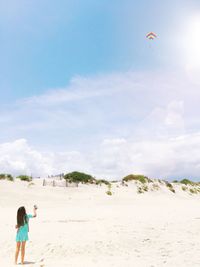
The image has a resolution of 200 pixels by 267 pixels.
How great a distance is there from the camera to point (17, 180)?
39.6 meters

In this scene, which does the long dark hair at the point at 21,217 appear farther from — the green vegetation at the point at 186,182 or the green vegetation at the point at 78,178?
the green vegetation at the point at 186,182

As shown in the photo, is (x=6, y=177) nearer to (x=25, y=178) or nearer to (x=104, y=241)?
(x=25, y=178)

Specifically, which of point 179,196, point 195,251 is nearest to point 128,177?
point 179,196

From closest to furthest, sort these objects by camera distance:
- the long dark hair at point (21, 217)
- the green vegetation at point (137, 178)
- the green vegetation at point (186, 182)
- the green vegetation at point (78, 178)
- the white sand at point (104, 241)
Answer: the long dark hair at point (21, 217) < the white sand at point (104, 241) < the green vegetation at point (78, 178) < the green vegetation at point (137, 178) < the green vegetation at point (186, 182)

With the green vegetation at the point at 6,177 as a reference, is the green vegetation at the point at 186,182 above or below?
above

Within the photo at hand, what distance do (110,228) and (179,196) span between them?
33.1 meters

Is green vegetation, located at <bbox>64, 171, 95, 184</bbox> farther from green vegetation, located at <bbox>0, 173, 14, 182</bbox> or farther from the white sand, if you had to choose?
the white sand

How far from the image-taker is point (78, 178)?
147ft

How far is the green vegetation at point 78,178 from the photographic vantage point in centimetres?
4451

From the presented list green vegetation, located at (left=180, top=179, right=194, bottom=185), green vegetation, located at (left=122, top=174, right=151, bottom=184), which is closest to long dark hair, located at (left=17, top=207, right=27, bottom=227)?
green vegetation, located at (left=122, top=174, right=151, bottom=184)

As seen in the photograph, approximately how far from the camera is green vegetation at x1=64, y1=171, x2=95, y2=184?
44506mm

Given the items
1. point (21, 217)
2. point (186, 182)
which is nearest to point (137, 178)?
point (186, 182)

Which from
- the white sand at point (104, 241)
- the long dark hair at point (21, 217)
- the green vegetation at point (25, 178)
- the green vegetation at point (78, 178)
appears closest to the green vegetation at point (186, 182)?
the green vegetation at point (78, 178)

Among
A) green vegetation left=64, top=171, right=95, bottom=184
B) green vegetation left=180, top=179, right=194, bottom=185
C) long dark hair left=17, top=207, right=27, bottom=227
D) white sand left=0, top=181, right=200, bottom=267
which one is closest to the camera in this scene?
long dark hair left=17, top=207, right=27, bottom=227
